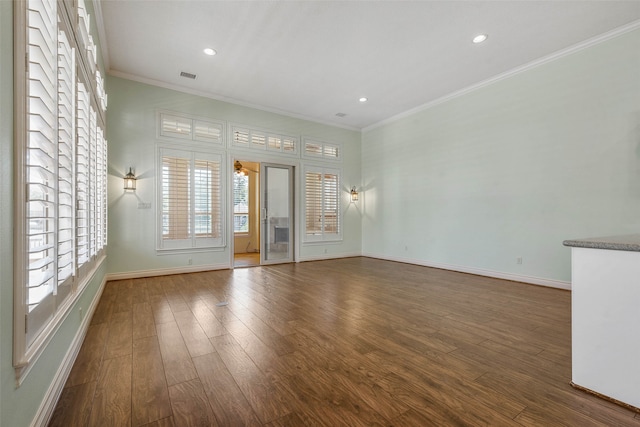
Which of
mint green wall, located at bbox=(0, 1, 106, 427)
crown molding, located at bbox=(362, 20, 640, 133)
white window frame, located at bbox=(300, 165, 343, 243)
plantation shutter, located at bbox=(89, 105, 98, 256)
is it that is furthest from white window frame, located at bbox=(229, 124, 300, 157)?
mint green wall, located at bbox=(0, 1, 106, 427)

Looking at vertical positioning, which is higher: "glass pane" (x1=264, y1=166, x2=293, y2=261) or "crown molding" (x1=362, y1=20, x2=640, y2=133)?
"crown molding" (x1=362, y1=20, x2=640, y2=133)

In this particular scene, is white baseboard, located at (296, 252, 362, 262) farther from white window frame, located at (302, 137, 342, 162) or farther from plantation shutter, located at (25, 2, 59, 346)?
plantation shutter, located at (25, 2, 59, 346)

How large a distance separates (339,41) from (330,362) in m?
3.95

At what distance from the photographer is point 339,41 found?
3.93 metres

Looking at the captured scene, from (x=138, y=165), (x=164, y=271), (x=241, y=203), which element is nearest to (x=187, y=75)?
(x=138, y=165)

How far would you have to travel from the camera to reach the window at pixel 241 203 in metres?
8.80

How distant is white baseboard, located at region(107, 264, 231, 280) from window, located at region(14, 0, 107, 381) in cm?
287

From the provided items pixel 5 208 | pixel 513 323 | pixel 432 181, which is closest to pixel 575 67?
pixel 432 181

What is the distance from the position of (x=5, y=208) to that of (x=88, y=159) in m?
1.85

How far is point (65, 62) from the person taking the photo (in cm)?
182

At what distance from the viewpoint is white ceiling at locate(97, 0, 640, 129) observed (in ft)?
10.9

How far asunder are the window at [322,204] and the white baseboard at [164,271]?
2.26 meters

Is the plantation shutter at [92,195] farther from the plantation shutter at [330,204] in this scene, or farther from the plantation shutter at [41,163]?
the plantation shutter at [330,204]

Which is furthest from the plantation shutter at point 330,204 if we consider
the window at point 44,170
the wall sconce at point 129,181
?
the window at point 44,170
